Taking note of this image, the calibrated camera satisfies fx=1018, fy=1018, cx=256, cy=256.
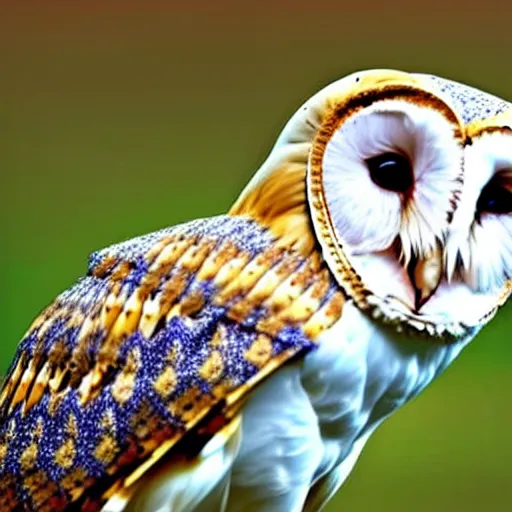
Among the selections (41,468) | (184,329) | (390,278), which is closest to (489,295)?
(390,278)

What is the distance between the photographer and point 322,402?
82cm

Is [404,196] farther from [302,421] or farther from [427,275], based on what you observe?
[302,421]

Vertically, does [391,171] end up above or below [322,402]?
above

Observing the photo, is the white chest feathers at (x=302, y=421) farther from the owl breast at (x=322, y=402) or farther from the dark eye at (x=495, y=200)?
the dark eye at (x=495, y=200)

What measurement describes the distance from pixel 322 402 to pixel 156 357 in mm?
139

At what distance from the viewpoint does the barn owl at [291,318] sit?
778 millimetres

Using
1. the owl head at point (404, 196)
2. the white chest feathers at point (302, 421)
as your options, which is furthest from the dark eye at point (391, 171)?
the white chest feathers at point (302, 421)

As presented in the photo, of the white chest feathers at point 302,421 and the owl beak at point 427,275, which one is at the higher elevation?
the owl beak at point 427,275

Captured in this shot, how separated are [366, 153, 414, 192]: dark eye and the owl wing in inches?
3.1

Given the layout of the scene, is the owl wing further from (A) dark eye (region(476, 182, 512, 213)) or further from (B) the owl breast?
(A) dark eye (region(476, 182, 512, 213))

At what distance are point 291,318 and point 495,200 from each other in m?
0.21

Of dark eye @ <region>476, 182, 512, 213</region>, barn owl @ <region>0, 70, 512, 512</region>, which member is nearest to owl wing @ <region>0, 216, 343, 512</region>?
barn owl @ <region>0, 70, 512, 512</region>

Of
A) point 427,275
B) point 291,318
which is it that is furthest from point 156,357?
point 427,275

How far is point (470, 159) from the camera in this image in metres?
0.80
